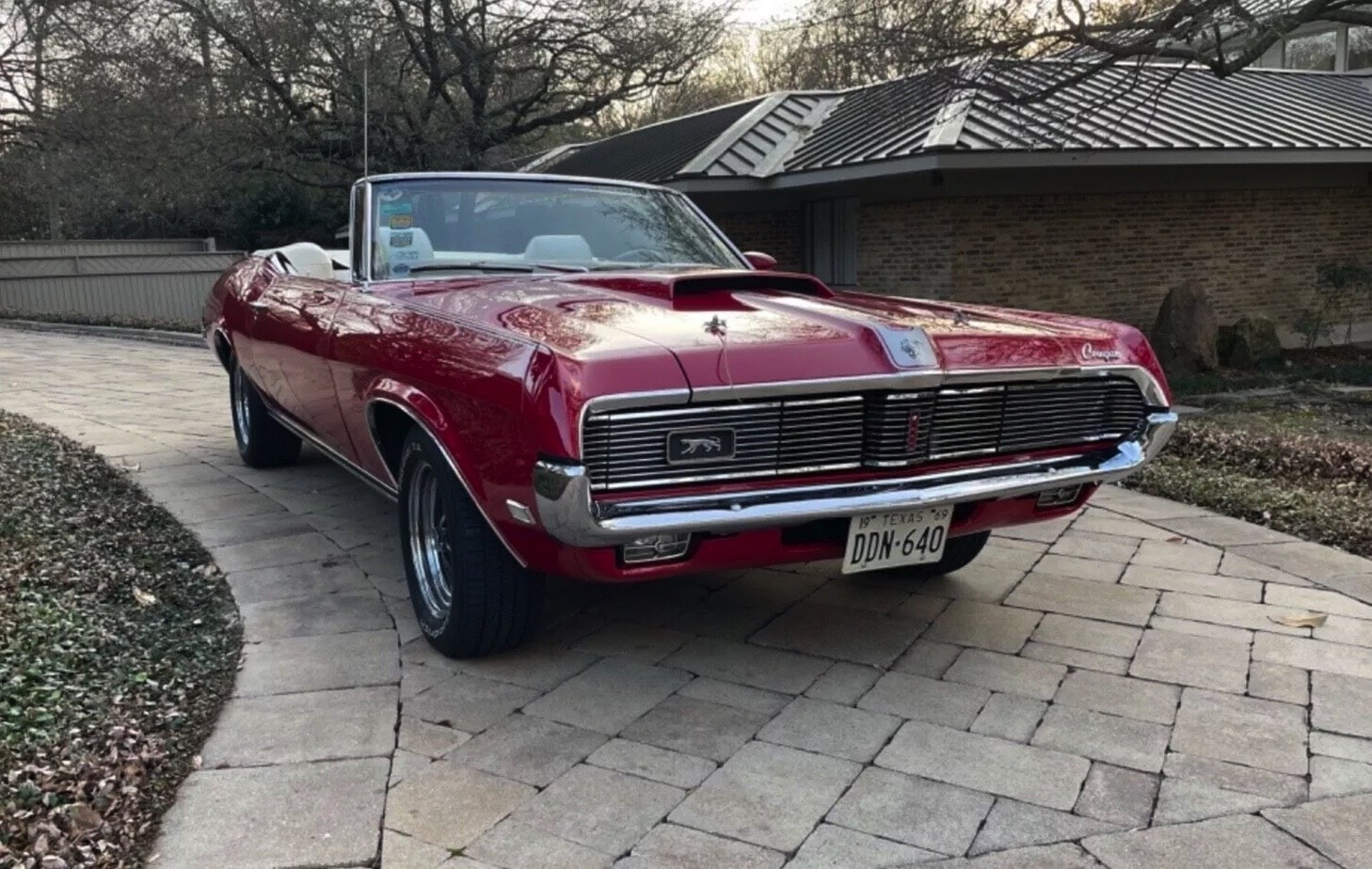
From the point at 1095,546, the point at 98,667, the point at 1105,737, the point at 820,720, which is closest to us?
the point at 1105,737

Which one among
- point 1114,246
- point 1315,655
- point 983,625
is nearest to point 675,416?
point 983,625

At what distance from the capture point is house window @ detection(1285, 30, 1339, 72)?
21127mm

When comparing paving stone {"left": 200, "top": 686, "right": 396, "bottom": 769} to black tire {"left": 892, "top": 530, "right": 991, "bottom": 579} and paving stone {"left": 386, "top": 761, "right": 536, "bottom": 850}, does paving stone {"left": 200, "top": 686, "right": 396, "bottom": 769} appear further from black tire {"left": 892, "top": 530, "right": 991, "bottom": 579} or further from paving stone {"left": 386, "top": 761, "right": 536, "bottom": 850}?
black tire {"left": 892, "top": 530, "right": 991, "bottom": 579}

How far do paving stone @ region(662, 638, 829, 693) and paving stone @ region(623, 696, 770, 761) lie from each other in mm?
218

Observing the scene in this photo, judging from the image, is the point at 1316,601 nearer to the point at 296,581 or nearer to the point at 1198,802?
the point at 1198,802

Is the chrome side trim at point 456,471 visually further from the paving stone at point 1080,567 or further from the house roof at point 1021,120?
the house roof at point 1021,120

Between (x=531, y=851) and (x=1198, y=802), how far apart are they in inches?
64.4

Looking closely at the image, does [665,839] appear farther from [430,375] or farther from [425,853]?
Answer: [430,375]

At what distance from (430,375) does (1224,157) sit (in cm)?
1198

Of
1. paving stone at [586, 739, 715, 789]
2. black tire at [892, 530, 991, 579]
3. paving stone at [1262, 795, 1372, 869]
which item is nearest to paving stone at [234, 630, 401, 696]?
paving stone at [586, 739, 715, 789]

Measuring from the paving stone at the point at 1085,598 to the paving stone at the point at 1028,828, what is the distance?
1520 mm

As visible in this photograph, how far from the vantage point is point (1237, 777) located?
293 cm

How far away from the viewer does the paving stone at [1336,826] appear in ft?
8.38

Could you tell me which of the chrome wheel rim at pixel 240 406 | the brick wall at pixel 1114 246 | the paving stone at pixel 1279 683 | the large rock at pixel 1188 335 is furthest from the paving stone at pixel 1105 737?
the brick wall at pixel 1114 246
